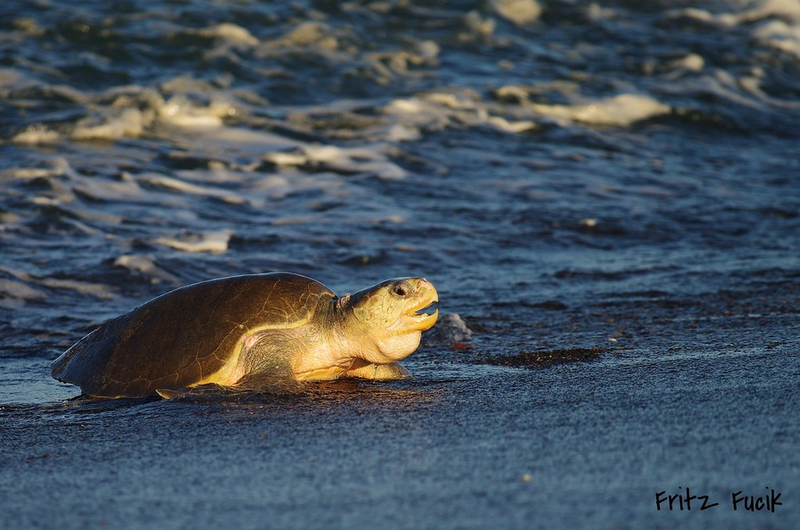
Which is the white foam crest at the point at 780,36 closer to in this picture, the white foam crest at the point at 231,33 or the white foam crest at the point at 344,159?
the white foam crest at the point at 231,33

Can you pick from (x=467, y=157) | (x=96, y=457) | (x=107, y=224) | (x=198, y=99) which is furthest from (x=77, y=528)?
(x=198, y=99)

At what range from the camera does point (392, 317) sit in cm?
372

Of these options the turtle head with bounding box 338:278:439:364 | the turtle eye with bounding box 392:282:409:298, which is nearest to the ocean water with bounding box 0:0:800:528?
the turtle head with bounding box 338:278:439:364

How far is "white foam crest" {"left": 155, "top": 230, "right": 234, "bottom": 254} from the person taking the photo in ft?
21.9

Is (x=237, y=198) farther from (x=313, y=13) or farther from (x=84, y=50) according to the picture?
(x=313, y=13)

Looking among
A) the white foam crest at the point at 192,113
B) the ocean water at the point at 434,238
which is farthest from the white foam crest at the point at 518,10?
the white foam crest at the point at 192,113

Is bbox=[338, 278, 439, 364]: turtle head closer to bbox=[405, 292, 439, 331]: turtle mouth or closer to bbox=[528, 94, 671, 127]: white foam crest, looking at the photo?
bbox=[405, 292, 439, 331]: turtle mouth

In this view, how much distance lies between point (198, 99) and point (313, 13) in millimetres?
3967

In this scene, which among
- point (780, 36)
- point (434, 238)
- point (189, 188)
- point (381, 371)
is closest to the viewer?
point (381, 371)

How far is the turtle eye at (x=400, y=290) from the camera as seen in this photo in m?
3.73

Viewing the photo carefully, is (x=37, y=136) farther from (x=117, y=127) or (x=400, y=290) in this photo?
(x=400, y=290)

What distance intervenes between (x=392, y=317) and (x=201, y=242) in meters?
3.41

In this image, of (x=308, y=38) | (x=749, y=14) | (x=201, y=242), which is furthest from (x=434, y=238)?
(x=749, y=14)

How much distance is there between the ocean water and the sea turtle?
0.19 meters
